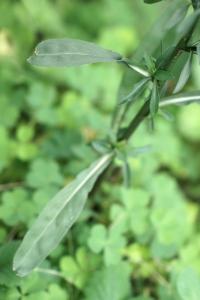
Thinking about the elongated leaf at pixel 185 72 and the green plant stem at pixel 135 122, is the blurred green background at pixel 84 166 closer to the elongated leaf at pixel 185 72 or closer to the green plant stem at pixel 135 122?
the green plant stem at pixel 135 122

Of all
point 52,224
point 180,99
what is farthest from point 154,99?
point 52,224

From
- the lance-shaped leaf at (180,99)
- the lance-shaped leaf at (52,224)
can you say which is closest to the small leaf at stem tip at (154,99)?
the lance-shaped leaf at (180,99)

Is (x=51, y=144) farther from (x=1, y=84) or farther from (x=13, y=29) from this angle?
(x=13, y=29)

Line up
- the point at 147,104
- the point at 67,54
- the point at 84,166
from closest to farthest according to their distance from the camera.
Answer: the point at 67,54 < the point at 147,104 < the point at 84,166

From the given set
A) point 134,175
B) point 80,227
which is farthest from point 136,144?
point 80,227

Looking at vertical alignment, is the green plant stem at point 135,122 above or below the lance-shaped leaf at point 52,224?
above

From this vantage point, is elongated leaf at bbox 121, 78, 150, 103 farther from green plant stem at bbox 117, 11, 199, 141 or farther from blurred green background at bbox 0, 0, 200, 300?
blurred green background at bbox 0, 0, 200, 300

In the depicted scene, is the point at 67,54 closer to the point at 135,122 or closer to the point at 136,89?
the point at 136,89
